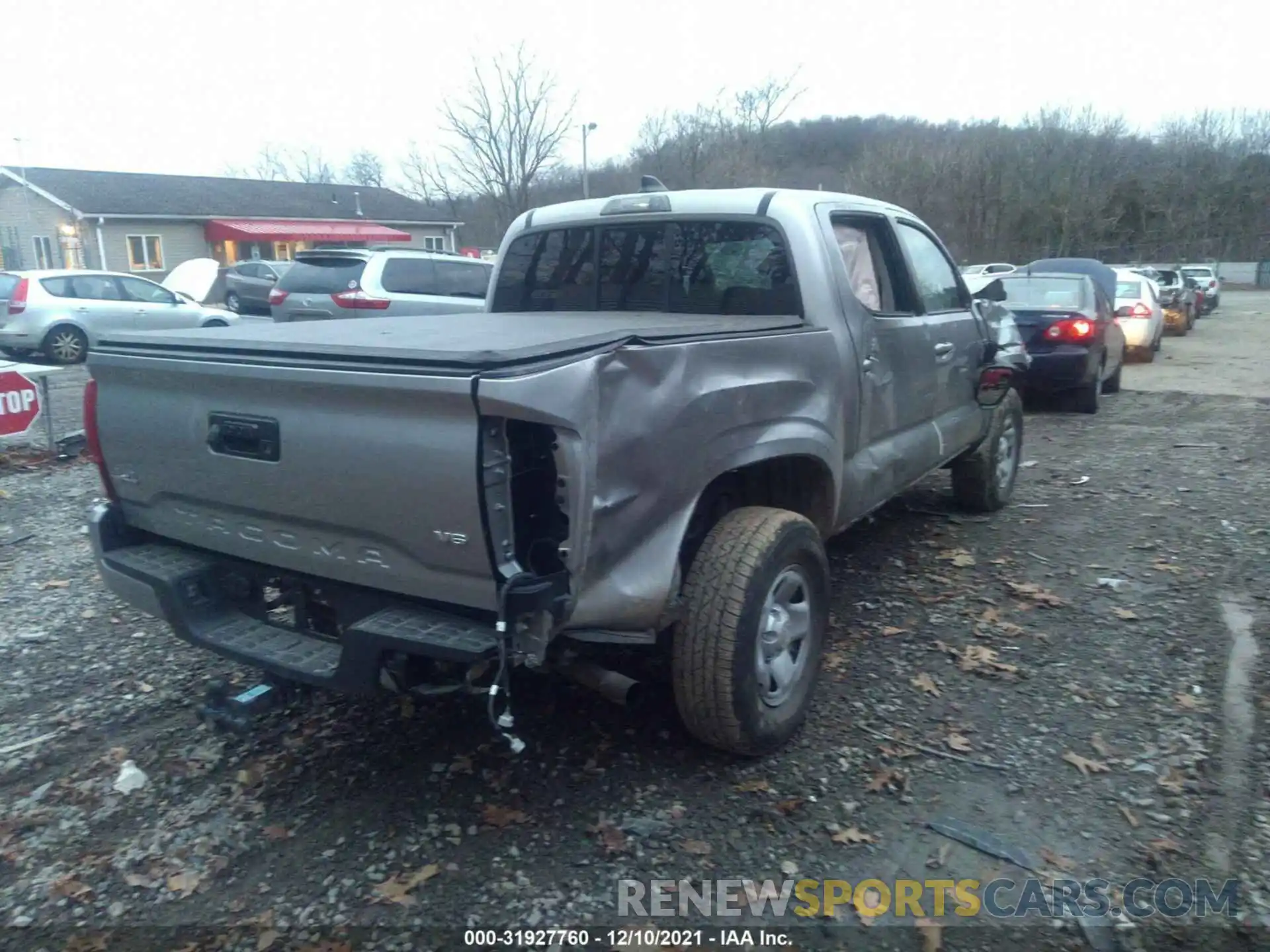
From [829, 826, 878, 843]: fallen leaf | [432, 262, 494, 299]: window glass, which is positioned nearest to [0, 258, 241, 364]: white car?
[432, 262, 494, 299]: window glass

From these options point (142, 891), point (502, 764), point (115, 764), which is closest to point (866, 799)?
point (502, 764)

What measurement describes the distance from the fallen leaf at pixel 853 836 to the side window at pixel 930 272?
2.84 m

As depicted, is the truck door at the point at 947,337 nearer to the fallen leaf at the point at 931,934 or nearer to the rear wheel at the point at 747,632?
the rear wheel at the point at 747,632

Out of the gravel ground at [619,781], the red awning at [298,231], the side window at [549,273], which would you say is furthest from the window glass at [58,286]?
the red awning at [298,231]

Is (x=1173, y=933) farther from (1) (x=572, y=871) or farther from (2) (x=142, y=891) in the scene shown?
(2) (x=142, y=891)

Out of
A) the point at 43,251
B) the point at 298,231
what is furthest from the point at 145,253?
the point at 298,231

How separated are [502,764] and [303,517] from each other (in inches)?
46.2

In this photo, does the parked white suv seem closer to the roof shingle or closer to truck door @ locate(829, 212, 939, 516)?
truck door @ locate(829, 212, 939, 516)

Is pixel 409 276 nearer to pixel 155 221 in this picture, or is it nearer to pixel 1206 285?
pixel 1206 285

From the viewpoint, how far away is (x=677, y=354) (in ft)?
9.29

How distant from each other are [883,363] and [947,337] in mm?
988

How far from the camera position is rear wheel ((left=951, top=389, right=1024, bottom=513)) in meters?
5.98

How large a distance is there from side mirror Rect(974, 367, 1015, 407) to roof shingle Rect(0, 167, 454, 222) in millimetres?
36697

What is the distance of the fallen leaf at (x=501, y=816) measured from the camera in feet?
9.85
